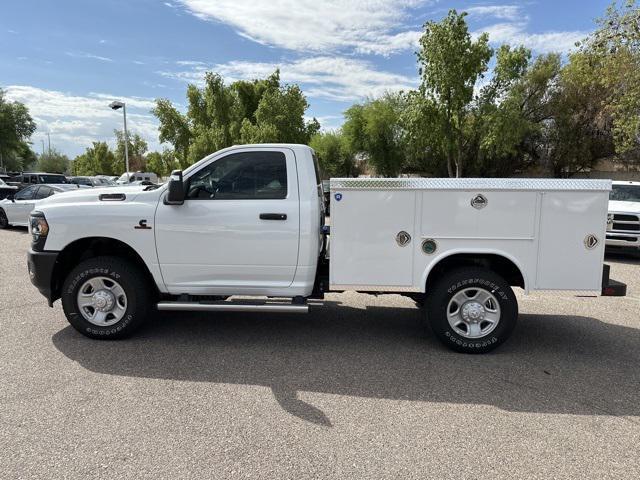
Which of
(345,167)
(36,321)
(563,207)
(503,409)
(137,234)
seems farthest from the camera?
(345,167)

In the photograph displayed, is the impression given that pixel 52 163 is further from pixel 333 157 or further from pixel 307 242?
pixel 307 242

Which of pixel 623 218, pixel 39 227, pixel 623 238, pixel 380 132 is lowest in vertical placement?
pixel 623 238

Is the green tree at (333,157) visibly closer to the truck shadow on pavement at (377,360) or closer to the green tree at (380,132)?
the green tree at (380,132)

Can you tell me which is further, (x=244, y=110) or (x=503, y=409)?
(x=244, y=110)

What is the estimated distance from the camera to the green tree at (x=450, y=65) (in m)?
20.5

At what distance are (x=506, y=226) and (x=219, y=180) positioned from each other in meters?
2.91

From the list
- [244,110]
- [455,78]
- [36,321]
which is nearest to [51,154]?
[244,110]

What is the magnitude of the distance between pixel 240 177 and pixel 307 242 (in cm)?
98

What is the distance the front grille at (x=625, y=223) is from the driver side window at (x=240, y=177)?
29.8 feet

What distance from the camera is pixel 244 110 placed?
37625mm

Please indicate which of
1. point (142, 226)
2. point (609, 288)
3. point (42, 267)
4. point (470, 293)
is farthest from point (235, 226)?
point (609, 288)

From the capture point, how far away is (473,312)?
481 cm

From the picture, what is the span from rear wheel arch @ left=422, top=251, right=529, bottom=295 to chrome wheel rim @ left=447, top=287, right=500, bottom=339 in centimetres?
28

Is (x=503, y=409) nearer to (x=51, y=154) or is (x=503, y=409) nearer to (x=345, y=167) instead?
(x=345, y=167)
